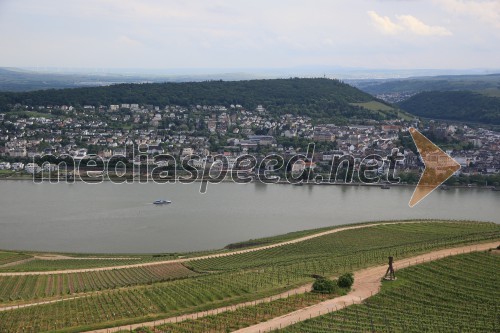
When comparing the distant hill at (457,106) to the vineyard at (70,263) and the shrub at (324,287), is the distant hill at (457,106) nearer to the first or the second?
the vineyard at (70,263)

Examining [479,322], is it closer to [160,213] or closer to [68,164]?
[160,213]

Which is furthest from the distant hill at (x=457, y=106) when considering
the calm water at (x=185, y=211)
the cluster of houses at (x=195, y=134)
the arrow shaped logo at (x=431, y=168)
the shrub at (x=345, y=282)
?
the shrub at (x=345, y=282)

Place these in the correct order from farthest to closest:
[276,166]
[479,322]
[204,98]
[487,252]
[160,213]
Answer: [204,98] < [276,166] < [160,213] < [487,252] < [479,322]

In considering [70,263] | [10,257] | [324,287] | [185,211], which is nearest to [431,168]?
[185,211]

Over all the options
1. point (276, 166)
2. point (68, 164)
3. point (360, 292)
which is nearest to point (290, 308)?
point (360, 292)

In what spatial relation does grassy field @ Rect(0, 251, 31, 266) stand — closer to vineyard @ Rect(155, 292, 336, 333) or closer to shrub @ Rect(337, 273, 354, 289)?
vineyard @ Rect(155, 292, 336, 333)
